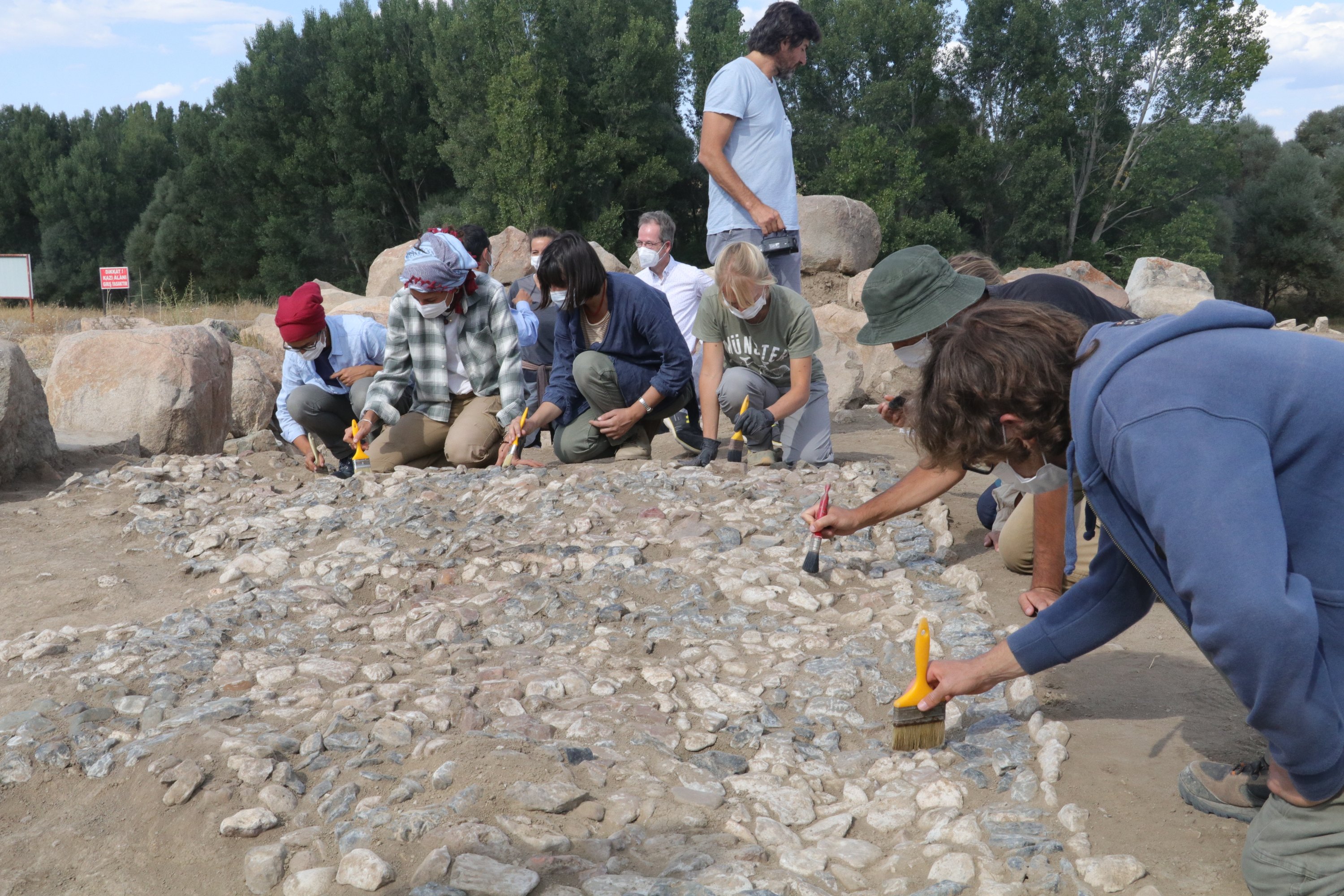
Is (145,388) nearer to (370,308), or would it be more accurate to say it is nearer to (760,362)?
(760,362)

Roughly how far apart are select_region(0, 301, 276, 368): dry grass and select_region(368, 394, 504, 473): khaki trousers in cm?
799

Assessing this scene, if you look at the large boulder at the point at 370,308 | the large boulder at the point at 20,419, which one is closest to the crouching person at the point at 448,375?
the large boulder at the point at 20,419

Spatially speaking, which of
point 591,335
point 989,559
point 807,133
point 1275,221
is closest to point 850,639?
point 989,559

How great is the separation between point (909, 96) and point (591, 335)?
23878 millimetres

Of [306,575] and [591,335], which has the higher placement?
[591,335]

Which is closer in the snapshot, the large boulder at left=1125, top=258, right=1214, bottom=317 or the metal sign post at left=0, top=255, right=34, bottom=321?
the large boulder at left=1125, top=258, right=1214, bottom=317

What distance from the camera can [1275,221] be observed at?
91.1 ft

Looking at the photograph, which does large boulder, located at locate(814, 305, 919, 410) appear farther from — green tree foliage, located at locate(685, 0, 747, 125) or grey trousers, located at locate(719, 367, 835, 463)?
green tree foliage, located at locate(685, 0, 747, 125)

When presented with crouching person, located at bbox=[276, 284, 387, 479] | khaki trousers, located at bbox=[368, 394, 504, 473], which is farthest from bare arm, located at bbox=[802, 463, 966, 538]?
crouching person, located at bbox=[276, 284, 387, 479]

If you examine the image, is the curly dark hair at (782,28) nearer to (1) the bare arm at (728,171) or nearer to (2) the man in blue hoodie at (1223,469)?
(1) the bare arm at (728,171)

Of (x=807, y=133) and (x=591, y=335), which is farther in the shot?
(x=807, y=133)

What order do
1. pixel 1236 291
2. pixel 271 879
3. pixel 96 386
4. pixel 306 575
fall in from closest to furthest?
pixel 271 879 < pixel 306 575 < pixel 96 386 < pixel 1236 291

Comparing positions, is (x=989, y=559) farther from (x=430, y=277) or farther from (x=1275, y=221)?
(x=1275, y=221)

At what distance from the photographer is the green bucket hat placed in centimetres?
286
